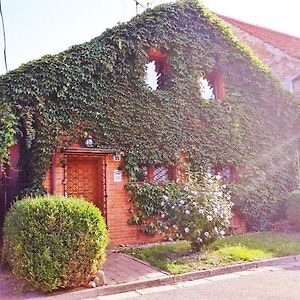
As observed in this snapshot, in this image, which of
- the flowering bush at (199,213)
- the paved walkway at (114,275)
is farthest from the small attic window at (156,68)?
the paved walkway at (114,275)

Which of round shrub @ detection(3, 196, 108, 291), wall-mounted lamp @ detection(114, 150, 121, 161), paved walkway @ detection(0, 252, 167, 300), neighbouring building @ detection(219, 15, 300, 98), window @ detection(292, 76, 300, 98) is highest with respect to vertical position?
neighbouring building @ detection(219, 15, 300, 98)

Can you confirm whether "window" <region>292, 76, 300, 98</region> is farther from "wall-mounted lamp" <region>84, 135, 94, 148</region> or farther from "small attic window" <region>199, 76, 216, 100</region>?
"wall-mounted lamp" <region>84, 135, 94, 148</region>

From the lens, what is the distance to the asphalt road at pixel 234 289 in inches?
221

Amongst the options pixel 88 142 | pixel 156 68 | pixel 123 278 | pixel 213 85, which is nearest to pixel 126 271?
pixel 123 278

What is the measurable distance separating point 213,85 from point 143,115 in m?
3.89

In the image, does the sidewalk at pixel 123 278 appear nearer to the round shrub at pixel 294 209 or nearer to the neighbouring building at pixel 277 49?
the round shrub at pixel 294 209

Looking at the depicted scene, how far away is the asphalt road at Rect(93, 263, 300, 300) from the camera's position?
18.4 feet

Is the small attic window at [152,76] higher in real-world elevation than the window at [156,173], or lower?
higher

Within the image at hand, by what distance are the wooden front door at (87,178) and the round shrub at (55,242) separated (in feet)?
12.3

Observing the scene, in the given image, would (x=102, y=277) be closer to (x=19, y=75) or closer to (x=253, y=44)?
(x=19, y=75)

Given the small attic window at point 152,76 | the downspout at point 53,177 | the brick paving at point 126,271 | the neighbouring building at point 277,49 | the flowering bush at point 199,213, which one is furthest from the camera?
the neighbouring building at point 277,49

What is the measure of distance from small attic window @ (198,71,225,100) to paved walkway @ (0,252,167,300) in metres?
7.31

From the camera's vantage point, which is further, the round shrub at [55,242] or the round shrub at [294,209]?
the round shrub at [294,209]

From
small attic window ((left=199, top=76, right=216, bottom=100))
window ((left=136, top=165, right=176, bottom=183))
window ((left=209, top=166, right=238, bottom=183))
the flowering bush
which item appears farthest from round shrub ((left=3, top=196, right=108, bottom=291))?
small attic window ((left=199, top=76, right=216, bottom=100))
